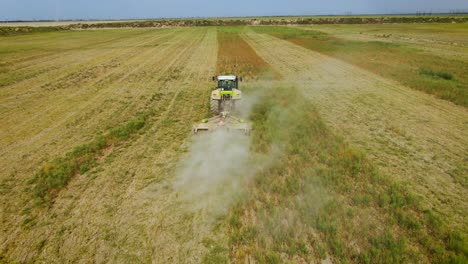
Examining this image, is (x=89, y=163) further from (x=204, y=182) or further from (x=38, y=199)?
(x=204, y=182)

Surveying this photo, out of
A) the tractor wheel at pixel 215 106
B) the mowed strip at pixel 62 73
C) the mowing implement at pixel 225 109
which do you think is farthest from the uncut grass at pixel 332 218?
the mowed strip at pixel 62 73

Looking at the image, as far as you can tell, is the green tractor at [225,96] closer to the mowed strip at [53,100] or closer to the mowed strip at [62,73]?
the mowed strip at [53,100]

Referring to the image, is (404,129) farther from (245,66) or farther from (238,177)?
(245,66)

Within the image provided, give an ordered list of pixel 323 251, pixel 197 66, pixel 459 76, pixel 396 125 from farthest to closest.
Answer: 1. pixel 197 66
2. pixel 459 76
3. pixel 396 125
4. pixel 323 251

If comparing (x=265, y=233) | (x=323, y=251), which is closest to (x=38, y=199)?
(x=265, y=233)

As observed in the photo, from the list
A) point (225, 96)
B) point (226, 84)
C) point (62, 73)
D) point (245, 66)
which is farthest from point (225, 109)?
point (62, 73)
